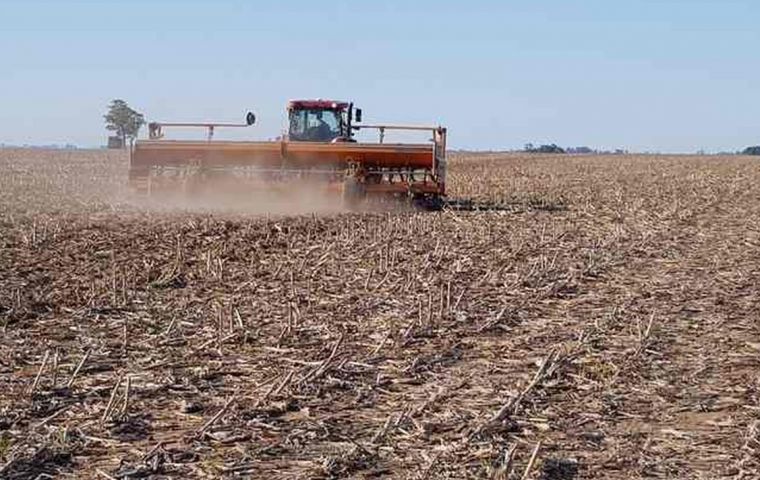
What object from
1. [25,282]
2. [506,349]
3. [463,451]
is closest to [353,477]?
[463,451]

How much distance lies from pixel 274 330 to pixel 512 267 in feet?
14.5

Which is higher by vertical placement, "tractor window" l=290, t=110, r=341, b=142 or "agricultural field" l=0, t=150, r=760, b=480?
"tractor window" l=290, t=110, r=341, b=142

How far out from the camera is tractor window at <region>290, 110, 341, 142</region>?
22094mm

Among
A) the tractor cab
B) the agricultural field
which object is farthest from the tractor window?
the agricultural field

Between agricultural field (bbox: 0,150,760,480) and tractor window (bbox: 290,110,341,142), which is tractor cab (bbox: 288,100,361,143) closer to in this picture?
tractor window (bbox: 290,110,341,142)

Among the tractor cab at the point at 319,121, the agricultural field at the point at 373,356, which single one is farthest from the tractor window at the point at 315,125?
the agricultural field at the point at 373,356

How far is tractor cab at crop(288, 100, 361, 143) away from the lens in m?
22.0

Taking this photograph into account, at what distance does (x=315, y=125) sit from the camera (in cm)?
2222

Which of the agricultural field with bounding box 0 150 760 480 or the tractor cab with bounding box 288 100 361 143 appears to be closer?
the agricultural field with bounding box 0 150 760 480

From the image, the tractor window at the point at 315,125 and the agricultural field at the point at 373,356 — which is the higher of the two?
the tractor window at the point at 315,125

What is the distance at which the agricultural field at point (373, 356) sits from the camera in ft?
16.5

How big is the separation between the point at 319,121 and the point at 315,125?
0.38 ft

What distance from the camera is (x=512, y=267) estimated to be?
11.7 metres

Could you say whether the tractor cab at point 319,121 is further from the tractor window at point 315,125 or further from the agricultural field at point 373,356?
the agricultural field at point 373,356
